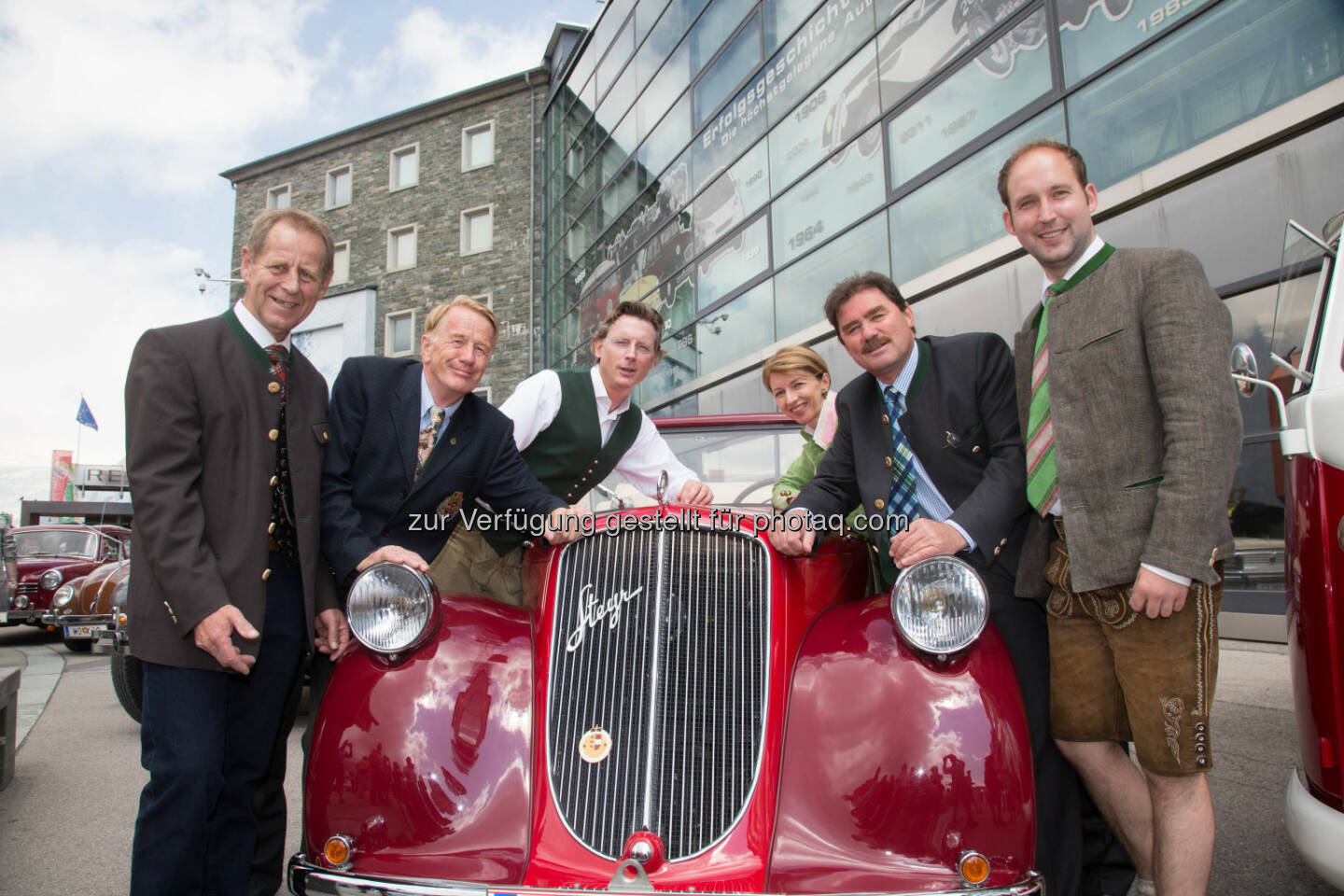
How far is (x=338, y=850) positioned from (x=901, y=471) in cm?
183

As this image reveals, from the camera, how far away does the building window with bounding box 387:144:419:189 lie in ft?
76.6

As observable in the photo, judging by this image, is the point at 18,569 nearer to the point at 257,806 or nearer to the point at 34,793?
the point at 34,793

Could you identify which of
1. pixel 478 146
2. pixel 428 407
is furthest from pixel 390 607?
pixel 478 146

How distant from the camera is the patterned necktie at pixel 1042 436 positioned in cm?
219

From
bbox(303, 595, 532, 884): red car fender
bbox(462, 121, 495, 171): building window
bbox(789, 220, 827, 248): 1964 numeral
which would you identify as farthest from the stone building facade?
bbox(303, 595, 532, 884): red car fender

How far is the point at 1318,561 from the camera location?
1951 mm

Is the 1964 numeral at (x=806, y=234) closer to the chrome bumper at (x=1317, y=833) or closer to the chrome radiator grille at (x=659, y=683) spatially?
the chrome radiator grille at (x=659, y=683)

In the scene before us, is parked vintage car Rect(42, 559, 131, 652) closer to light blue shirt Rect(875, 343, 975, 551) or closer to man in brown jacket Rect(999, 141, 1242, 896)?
light blue shirt Rect(875, 343, 975, 551)

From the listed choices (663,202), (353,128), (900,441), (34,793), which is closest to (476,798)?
(900,441)

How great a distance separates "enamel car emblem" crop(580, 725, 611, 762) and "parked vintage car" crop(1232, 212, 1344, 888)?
163 cm

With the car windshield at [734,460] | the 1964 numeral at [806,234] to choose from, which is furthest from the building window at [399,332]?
the car windshield at [734,460]

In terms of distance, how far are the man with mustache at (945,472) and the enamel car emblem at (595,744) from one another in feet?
2.37

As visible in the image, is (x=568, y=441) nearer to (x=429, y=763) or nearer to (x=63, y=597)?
Answer: (x=429, y=763)

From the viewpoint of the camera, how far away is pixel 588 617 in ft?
7.25
